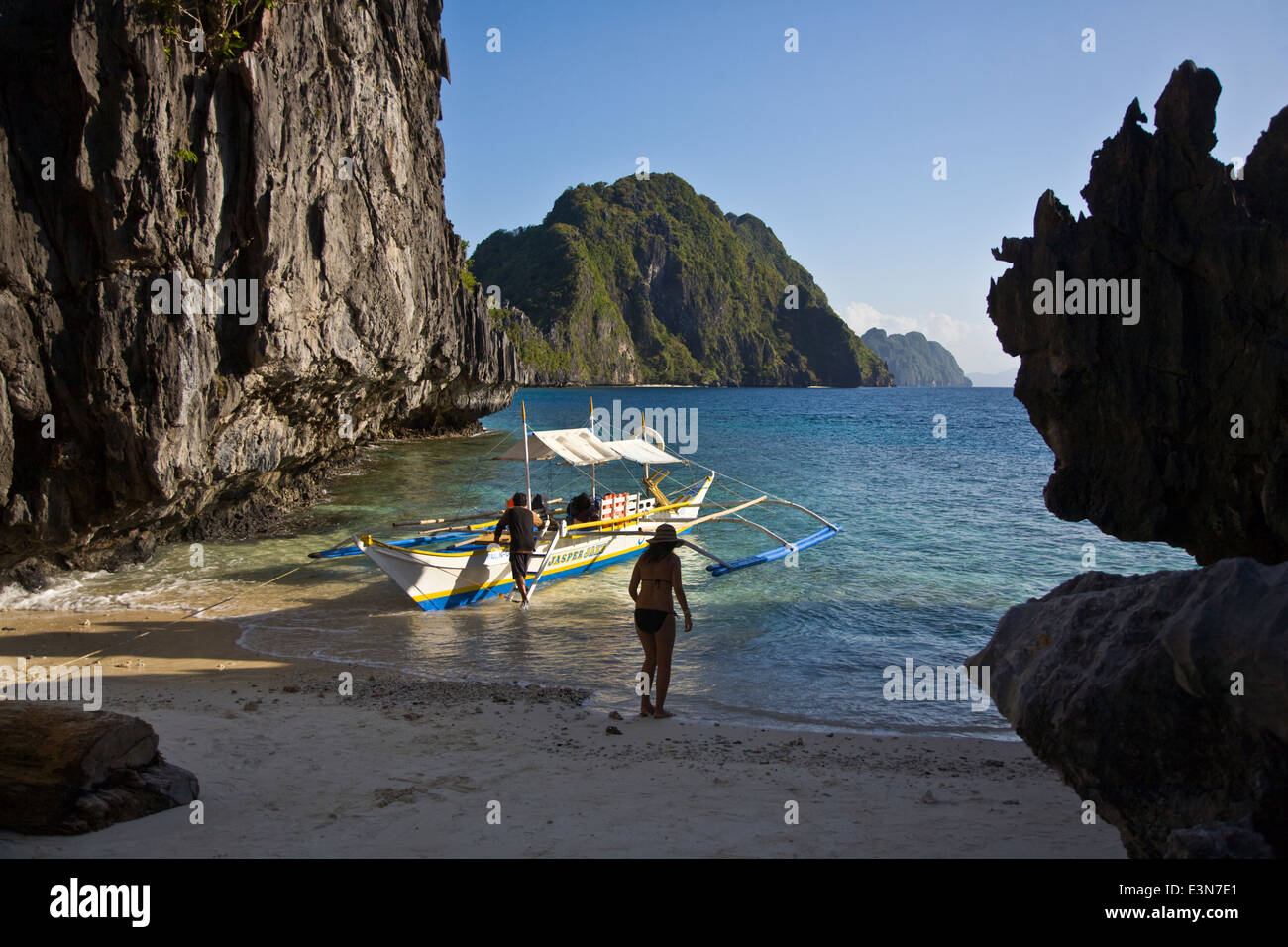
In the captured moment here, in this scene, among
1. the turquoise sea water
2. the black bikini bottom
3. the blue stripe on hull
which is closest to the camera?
the black bikini bottom

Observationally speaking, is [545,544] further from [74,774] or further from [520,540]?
[74,774]

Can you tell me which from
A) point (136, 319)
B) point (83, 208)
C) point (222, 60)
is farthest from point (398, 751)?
point (222, 60)

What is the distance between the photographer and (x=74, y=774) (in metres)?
4.65

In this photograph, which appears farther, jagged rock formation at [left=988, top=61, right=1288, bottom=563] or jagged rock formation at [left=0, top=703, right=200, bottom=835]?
jagged rock formation at [left=988, top=61, right=1288, bottom=563]

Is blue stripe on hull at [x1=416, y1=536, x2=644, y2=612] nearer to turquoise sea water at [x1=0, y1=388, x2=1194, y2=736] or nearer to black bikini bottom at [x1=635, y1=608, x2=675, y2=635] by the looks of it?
turquoise sea water at [x1=0, y1=388, x2=1194, y2=736]

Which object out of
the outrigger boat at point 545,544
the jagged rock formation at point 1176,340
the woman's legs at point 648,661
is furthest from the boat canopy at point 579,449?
the jagged rock formation at point 1176,340

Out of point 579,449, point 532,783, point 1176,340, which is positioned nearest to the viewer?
point 532,783

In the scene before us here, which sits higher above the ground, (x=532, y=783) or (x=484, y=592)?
(x=532, y=783)

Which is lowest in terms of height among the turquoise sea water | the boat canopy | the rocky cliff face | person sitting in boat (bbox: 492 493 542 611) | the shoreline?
the turquoise sea water

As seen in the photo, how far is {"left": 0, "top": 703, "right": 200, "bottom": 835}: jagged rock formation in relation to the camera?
4.54 m

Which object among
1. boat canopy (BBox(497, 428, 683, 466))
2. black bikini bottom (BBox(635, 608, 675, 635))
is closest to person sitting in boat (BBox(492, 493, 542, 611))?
boat canopy (BBox(497, 428, 683, 466))

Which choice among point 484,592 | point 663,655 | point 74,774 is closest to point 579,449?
point 484,592

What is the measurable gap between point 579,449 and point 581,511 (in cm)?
169
